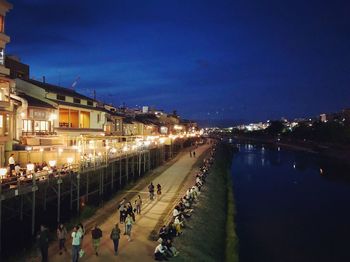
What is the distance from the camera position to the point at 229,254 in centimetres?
2498

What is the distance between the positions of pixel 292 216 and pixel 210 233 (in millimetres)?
15086

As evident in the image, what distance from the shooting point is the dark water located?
28453 millimetres

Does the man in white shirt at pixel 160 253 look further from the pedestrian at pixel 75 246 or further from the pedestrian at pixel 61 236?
the pedestrian at pixel 61 236

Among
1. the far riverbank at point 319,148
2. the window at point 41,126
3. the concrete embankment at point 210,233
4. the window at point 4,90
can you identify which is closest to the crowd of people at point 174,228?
the concrete embankment at point 210,233

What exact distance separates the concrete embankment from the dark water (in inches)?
56.2

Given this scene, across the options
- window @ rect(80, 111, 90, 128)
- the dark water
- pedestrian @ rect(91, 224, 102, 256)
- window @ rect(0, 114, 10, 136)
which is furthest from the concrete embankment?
window @ rect(80, 111, 90, 128)

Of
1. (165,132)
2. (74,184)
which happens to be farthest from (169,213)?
(165,132)

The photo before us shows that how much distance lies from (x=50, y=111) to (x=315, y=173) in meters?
53.5

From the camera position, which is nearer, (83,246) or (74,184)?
(83,246)

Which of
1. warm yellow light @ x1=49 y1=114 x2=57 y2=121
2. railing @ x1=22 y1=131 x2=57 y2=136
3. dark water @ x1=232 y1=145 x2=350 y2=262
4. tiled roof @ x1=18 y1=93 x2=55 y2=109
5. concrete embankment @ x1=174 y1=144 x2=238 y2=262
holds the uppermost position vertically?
tiled roof @ x1=18 y1=93 x2=55 y2=109

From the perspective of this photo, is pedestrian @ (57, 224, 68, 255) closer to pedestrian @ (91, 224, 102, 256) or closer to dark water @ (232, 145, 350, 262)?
pedestrian @ (91, 224, 102, 256)

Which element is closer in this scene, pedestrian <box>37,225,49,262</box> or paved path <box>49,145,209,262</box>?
pedestrian <box>37,225,49,262</box>

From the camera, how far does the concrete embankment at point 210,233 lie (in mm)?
22156

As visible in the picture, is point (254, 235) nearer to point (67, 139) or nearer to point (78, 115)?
point (67, 139)
